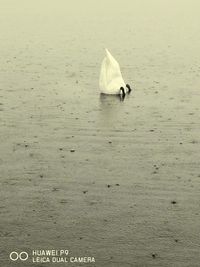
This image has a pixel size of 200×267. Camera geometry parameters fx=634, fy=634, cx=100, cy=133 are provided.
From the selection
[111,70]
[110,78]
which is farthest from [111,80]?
[111,70]

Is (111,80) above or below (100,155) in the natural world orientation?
above

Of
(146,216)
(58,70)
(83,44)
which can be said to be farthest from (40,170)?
(83,44)

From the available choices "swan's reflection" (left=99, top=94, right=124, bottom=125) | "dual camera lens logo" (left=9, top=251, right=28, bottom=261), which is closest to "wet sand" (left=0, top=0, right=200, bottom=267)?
"swan's reflection" (left=99, top=94, right=124, bottom=125)

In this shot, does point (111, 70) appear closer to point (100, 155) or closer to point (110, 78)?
point (110, 78)

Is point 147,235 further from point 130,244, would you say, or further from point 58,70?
point 58,70

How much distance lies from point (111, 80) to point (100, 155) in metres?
9.97

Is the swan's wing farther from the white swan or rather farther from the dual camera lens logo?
the dual camera lens logo

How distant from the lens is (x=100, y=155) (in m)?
21.3

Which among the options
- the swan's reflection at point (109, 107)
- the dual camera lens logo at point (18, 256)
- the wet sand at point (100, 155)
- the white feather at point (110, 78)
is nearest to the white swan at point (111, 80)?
the white feather at point (110, 78)

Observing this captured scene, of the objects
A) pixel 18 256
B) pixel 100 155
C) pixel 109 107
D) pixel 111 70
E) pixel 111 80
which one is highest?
pixel 111 70

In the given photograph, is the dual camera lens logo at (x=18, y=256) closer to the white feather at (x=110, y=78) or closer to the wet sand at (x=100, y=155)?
the wet sand at (x=100, y=155)

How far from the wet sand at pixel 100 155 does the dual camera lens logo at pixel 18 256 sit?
16 centimetres

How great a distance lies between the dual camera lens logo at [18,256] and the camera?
14658 millimetres

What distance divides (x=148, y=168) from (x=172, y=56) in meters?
21.4
